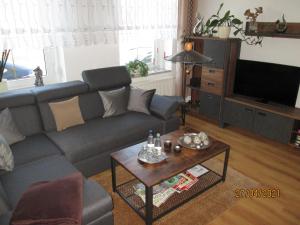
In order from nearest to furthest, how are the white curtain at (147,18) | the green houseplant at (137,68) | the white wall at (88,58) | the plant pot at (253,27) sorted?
the white wall at (88,58)
the plant pot at (253,27)
the white curtain at (147,18)
the green houseplant at (137,68)

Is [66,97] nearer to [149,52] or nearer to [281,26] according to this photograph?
[149,52]

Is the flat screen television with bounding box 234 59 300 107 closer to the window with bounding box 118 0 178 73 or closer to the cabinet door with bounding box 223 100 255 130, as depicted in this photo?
the cabinet door with bounding box 223 100 255 130

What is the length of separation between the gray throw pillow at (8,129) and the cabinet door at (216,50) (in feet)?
9.38

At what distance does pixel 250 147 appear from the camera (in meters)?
3.51

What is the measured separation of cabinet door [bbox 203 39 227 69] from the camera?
3.81 metres

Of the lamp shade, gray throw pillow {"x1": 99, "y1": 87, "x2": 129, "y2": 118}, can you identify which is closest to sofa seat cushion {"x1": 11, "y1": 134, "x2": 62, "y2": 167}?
gray throw pillow {"x1": 99, "y1": 87, "x2": 129, "y2": 118}

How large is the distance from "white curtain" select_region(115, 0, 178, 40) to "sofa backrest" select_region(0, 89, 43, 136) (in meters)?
1.65

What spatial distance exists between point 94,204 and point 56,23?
2.37 m

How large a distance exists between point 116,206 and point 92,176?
21.5 inches

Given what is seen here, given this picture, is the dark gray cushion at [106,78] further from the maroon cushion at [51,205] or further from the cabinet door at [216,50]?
the maroon cushion at [51,205]

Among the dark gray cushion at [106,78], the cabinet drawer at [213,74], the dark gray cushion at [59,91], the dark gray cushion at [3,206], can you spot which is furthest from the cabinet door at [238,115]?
the dark gray cushion at [3,206]

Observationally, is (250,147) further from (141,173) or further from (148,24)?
(148,24)

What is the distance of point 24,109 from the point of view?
9.42 feet

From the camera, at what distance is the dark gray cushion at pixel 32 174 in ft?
6.38
